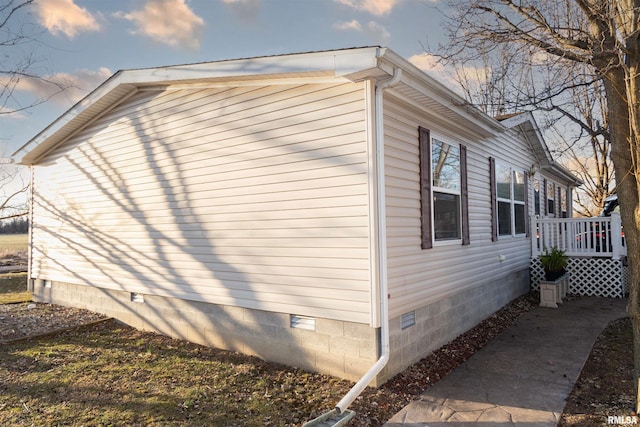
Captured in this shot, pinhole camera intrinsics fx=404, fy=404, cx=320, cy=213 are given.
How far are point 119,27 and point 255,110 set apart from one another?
5123mm

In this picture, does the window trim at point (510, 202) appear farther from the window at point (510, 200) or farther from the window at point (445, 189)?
the window at point (445, 189)

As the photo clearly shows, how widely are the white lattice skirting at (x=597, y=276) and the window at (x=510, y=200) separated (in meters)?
1.42

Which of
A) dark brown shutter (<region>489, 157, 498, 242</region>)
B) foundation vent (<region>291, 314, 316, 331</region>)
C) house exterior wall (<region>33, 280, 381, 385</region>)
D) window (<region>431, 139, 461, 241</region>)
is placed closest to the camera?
house exterior wall (<region>33, 280, 381, 385</region>)

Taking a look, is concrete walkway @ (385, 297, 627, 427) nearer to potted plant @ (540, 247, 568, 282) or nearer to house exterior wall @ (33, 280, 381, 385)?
house exterior wall @ (33, 280, 381, 385)

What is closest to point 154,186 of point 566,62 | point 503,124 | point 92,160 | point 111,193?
point 111,193

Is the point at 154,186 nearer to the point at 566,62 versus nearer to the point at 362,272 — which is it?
the point at 362,272

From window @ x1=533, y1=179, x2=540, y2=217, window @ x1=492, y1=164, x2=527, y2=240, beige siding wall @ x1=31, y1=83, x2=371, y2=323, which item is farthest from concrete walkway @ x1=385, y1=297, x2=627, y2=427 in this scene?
window @ x1=533, y1=179, x2=540, y2=217

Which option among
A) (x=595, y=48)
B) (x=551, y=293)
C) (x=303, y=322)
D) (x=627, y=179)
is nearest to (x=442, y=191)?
(x=627, y=179)

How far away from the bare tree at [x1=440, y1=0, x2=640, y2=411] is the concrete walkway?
2.90 feet

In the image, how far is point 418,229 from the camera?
17.4 feet

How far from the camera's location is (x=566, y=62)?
4.56 meters

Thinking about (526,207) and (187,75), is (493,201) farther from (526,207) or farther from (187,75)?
(187,75)

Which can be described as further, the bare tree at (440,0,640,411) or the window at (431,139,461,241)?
the window at (431,139,461,241)

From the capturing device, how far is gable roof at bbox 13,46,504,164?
421 centimetres
